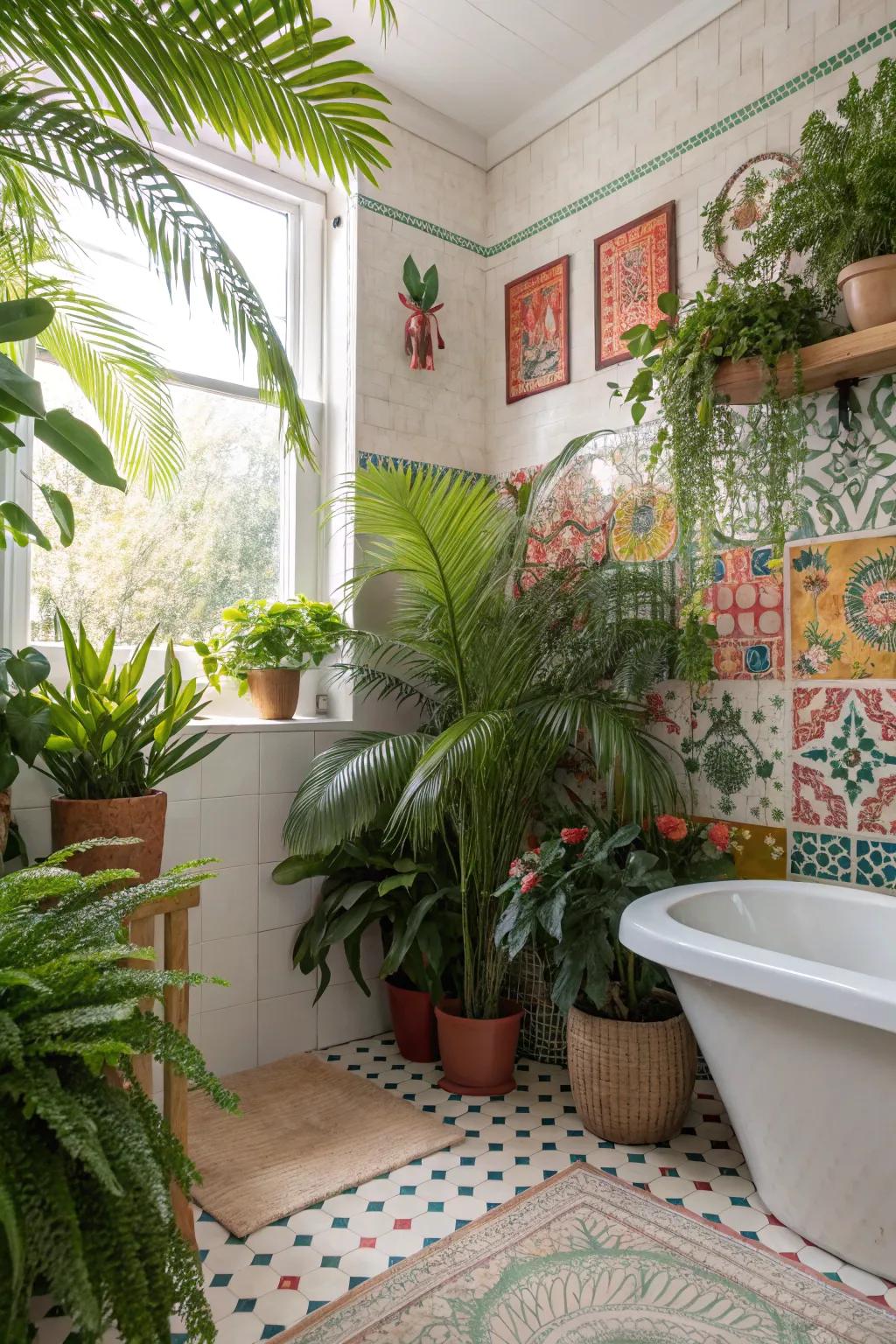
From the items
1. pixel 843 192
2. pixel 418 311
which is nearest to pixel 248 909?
pixel 418 311

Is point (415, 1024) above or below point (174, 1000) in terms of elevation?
below

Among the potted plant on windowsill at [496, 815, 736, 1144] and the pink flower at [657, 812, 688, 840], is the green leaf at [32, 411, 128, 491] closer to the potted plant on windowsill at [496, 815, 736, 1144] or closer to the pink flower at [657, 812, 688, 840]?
the potted plant on windowsill at [496, 815, 736, 1144]

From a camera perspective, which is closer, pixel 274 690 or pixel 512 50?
pixel 274 690

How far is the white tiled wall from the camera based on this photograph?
2613mm

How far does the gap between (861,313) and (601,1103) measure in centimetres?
200

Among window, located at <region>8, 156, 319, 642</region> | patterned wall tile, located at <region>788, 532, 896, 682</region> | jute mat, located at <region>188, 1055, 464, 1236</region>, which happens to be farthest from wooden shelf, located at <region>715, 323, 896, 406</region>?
jute mat, located at <region>188, 1055, 464, 1236</region>

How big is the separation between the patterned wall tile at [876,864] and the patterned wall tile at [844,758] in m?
0.04

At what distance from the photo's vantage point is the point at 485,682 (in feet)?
8.46

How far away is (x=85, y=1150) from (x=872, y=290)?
2.22 metres

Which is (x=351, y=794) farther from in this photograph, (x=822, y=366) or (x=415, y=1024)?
(x=822, y=366)

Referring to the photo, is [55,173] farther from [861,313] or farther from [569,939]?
[569,939]

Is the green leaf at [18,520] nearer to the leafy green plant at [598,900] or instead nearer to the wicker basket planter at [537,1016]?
the leafy green plant at [598,900]

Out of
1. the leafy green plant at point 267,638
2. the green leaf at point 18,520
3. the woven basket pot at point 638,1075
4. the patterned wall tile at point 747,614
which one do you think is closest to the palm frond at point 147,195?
the green leaf at point 18,520

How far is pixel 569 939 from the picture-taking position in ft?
7.43
